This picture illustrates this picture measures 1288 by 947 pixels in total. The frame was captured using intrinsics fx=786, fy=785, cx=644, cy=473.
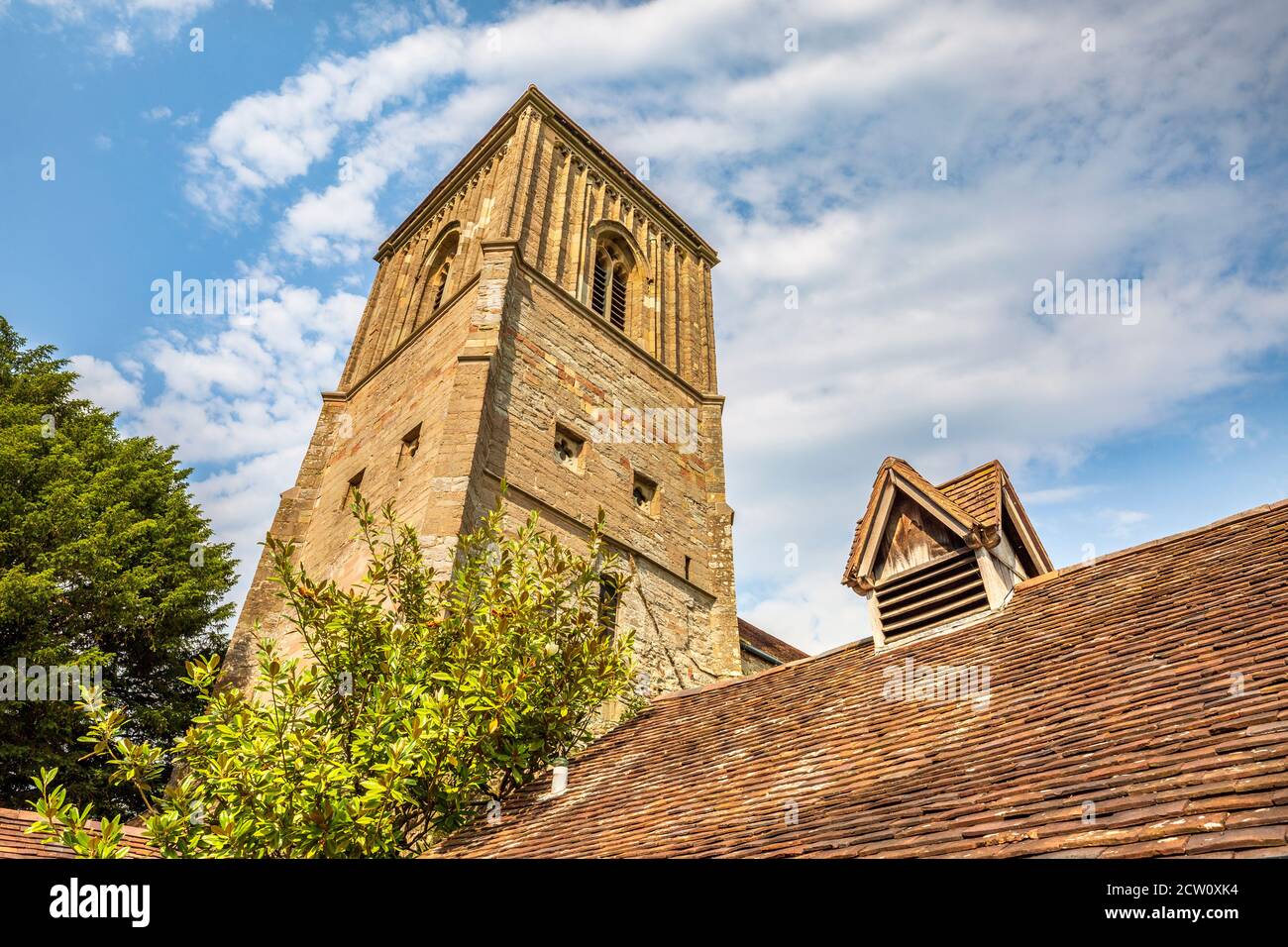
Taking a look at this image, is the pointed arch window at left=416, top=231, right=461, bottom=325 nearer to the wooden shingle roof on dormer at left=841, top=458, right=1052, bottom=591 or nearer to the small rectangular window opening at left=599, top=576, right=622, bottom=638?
the small rectangular window opening at left=599, top=576, right=622, bottom=638

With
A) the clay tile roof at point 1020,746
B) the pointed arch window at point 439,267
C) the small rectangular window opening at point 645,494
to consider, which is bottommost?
the clay tile roof at point 1020,746

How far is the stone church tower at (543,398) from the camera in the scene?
13.4 m

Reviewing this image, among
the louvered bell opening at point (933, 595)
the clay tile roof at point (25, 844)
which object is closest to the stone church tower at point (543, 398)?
the clay tile roof at point (25, 844)

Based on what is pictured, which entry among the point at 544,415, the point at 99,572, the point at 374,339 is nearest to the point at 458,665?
the point at 544,415

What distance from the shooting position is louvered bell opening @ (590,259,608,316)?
18.3m

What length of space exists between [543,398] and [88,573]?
8616mm

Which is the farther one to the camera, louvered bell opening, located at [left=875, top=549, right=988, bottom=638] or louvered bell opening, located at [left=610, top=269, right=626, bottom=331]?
louvered bell opening, located at [left=610, top=269, right=626, bottom=331]

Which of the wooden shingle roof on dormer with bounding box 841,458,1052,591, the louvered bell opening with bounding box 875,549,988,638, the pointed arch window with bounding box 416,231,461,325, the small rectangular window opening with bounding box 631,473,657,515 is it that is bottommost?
the louvered bell opening with bounding box 875,549,988,638

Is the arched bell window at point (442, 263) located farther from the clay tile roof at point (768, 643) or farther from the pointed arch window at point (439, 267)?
the clay tile roof at point (768, 643)

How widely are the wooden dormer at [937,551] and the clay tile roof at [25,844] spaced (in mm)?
7737

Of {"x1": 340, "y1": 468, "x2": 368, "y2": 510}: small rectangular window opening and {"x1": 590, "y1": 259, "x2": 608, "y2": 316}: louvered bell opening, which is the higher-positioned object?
{"x1": 590, "y1": 259, "x2": 608, "y2": 316}: louvered bell opening

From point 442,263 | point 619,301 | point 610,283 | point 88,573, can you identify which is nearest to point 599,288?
point 610,283

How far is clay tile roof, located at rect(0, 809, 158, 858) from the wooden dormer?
774cm

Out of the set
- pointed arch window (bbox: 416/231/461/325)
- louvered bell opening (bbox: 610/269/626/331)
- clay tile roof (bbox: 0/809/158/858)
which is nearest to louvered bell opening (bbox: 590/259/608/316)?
louvered bell opening (bbox: 610/269/626/331)
